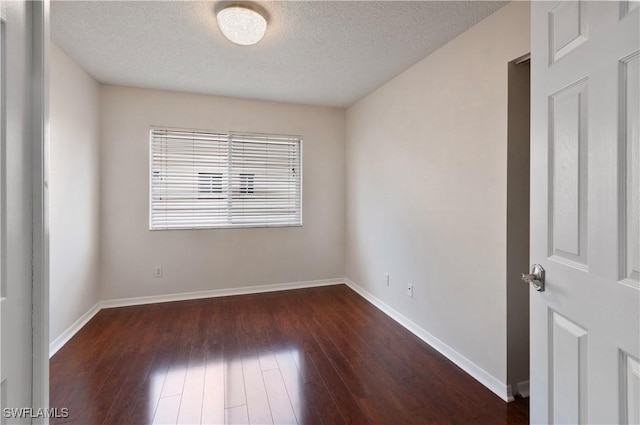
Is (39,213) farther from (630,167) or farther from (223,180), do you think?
(223,180)

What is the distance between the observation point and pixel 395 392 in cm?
185

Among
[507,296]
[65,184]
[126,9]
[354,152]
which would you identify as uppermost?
[126,9]

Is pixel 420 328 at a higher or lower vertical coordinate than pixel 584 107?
lower

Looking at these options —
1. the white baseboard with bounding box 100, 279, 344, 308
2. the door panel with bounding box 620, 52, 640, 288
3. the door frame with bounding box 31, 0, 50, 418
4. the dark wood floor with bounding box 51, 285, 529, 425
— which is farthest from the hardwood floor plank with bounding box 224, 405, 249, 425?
the white baseboard with bounding box 100, 279, 344, 308

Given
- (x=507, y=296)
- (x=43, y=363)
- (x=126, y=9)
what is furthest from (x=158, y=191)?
(x=507, y=296)

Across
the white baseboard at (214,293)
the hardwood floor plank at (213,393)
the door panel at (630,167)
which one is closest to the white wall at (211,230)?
the white baseboard at (214,293)

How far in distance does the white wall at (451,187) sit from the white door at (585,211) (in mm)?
877

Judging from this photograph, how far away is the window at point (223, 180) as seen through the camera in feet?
11.1

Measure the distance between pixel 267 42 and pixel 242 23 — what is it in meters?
0.40

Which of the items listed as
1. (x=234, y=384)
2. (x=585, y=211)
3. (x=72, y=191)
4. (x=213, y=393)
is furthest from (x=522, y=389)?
(x=72, y=191)

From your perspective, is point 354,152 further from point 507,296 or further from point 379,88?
point 507,296

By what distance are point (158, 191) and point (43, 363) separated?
2763 millimetres

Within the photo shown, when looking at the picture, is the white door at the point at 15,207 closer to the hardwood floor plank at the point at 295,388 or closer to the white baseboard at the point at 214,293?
the hardwood floor plank at the point at 295,388

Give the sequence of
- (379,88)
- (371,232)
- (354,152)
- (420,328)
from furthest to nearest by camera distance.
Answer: (354,152) → (371,232) → (379,88) → (420,328)
